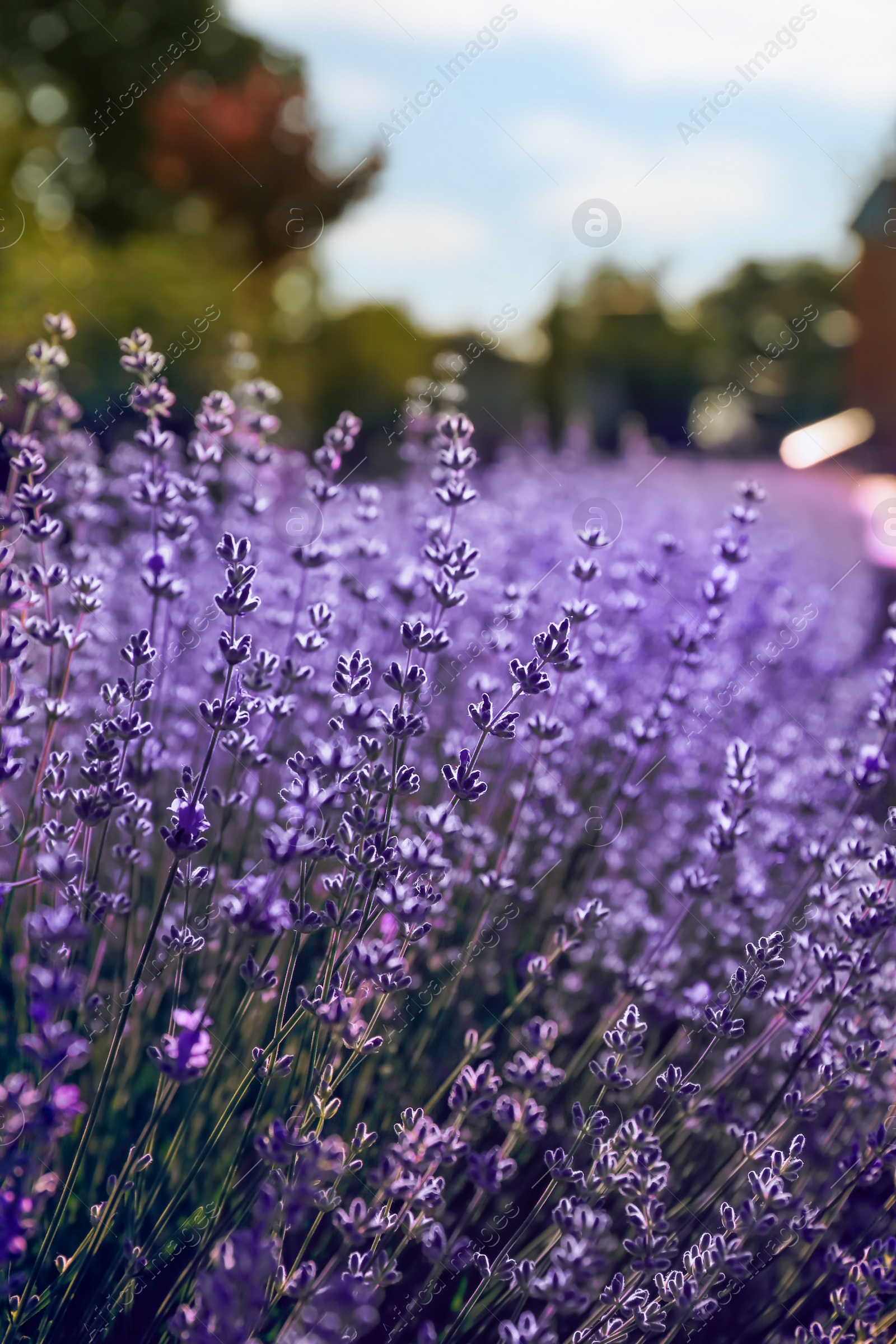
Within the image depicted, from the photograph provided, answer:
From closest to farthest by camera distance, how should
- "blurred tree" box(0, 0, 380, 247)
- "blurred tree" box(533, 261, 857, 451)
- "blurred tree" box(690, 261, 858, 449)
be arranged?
"blurred tree" box(0, 0, 380, 247) < "blurred tree" box(533, 261, 857, 451) < "blurred tree" box(690, 261, 858, 449)

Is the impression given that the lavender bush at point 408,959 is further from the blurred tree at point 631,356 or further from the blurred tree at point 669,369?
the blurred tree at point 631,356

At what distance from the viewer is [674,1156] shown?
1951 millimetres

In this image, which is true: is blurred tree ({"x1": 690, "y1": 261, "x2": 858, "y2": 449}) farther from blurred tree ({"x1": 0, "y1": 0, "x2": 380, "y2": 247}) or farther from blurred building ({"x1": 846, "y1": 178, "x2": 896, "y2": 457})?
blurred tree ({"x1": 0, "y1": 0, "x2": 380, "y2": 247})

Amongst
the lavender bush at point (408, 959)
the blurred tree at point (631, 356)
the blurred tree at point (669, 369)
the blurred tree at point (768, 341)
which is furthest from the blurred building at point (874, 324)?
the lavender bush at point (408, 959)

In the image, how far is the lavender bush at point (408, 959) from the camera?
1.25m

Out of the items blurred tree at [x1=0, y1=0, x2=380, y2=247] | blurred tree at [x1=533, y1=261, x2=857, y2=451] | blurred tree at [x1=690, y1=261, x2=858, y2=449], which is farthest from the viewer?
Answer: blurred tree at [x1=690, y1=261, x2=858, y2=449]

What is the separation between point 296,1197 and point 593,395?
73.0 ft

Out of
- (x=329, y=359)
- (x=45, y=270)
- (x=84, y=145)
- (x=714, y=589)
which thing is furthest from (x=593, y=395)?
(x=714, y=589)

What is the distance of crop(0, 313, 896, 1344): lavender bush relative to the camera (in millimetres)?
1246

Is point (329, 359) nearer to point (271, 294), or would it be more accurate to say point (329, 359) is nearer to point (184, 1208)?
point (271, 294)

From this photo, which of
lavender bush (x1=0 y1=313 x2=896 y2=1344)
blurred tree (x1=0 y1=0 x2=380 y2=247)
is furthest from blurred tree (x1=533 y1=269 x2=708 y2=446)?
lavender bush (x1=0 y1=313 x2=896 y2=1344)

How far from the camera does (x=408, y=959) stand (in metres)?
1.48

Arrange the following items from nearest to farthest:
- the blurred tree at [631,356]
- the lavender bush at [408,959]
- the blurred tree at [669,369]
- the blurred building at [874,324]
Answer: the lavender bush at [408,959]
the blurred building at [874,324]
the blurred tree at [669,369]
the blurred tree at [631,356]

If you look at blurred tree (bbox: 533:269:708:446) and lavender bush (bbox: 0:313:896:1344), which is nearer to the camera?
lavender bush (bbox: 0:313:896:1344)
